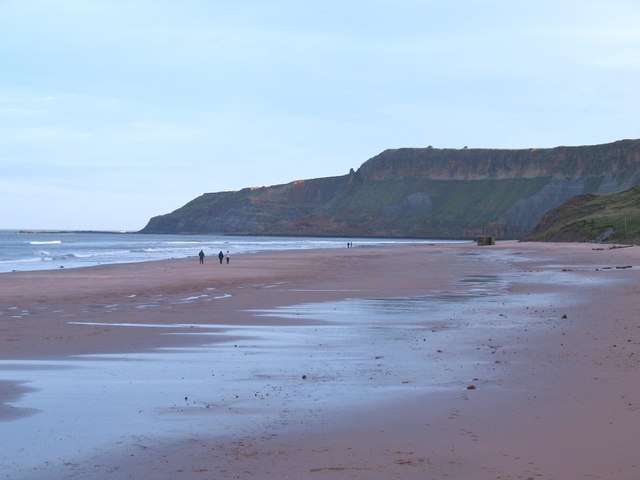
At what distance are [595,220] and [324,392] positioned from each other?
7938cm

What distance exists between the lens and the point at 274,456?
693 centimetres

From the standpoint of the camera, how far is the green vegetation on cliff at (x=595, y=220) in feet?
245

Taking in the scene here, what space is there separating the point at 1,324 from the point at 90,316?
2332 millimetres

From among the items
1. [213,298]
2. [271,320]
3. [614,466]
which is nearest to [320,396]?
[614,466]

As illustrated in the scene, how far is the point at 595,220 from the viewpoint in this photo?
83812 millimetres

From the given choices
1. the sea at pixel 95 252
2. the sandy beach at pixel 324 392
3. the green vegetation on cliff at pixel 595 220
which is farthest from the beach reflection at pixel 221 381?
the green vegetation on cliff at pixel 595 220

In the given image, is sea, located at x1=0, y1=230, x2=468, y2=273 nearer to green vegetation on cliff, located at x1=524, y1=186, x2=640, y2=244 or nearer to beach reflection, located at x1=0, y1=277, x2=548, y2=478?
green vegetation on cliff, located at x1=524, y1=186, x2=640, y2=244

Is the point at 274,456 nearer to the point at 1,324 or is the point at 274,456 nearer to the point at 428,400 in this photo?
the point at 428,400

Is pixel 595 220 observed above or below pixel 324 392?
above

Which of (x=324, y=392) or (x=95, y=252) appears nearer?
(x=324, y=392)

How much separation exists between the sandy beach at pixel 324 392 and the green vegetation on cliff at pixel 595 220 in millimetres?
56426

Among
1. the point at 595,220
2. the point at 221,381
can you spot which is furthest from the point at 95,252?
the point at 221,381

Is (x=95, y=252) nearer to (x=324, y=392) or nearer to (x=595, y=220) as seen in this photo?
(x=595, y=220)

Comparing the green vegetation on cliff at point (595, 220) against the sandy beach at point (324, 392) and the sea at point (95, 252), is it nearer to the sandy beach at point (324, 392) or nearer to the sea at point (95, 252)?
the sea at point (95, 252)
